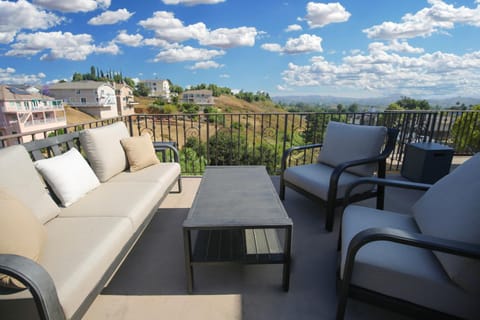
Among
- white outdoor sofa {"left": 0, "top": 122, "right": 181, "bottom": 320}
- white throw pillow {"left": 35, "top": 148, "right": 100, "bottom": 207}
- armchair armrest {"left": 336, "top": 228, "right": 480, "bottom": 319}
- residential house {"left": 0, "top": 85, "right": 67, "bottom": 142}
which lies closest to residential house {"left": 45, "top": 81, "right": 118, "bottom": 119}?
residential house {"left": 0, "top": 85, "right": 67, "bottom": 142}

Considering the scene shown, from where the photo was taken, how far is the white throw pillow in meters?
1.80

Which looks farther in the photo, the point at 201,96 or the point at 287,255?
the point at 201,96

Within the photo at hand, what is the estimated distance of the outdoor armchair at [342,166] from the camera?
7.45 feet

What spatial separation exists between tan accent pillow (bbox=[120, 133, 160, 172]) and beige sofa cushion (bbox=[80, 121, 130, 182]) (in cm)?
7

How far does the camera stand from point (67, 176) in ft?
6.25

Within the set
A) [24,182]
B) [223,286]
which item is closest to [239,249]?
[223,286]

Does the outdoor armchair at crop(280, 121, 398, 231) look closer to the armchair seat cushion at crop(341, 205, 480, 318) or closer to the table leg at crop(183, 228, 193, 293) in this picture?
the armchair seat cushion at crop(341, 205, 480, 318)

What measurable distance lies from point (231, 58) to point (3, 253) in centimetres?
3200

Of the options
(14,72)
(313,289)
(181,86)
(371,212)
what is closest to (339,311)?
(313,289)

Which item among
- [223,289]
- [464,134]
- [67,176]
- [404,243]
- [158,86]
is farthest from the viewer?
[158,86]

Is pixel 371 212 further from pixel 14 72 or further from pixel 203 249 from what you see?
pixel 14 72

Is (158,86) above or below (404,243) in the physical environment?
above

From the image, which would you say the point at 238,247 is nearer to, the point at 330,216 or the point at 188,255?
the point at 188,255

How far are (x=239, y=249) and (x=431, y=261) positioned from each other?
1.09 metres
